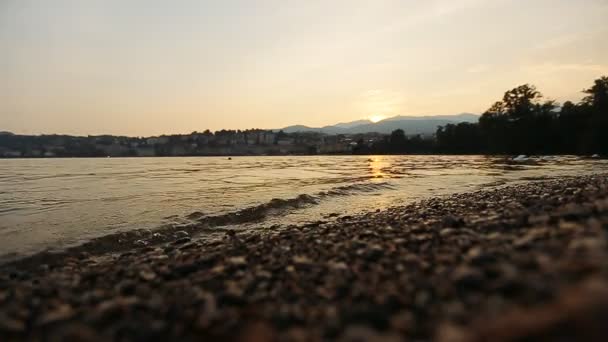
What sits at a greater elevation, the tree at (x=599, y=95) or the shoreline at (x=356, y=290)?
the tree at (x=599, y=95)

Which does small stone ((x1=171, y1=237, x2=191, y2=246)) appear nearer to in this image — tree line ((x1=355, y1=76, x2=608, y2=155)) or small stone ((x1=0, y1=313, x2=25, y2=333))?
small stone ((x1=0, y1=313, x2=25, y2=333))

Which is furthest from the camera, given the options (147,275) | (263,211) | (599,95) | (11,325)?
(599,95)

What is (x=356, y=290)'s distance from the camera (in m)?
3.72

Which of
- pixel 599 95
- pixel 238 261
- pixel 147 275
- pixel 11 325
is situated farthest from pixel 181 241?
pixel 599 95

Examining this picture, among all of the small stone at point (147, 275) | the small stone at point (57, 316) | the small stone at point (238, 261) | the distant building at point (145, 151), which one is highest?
the distant building at point (145, 151)

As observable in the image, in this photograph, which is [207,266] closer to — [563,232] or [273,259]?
[273,259]

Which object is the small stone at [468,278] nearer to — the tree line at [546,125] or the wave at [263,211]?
the wave at [263,211]

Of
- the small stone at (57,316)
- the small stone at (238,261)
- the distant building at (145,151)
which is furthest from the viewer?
the distant building at (145,151)

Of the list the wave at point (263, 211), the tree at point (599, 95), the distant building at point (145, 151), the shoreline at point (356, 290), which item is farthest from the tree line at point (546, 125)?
the distant building at point (145, 151)

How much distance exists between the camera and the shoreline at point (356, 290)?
256 centimetres

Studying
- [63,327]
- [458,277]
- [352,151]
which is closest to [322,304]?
[458,277]

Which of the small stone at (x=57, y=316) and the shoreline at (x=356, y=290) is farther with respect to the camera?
the small stone at (x=57, y=316)

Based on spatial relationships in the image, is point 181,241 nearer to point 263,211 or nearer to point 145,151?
point 263,211

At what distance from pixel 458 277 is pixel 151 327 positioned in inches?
118
